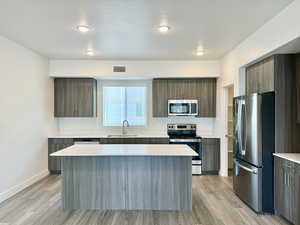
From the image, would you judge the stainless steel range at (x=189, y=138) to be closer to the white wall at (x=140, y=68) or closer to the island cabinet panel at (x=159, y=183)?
the white wall at (x=140, y=68)

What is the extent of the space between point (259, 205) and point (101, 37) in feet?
11.6

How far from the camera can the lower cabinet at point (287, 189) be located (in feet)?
9.29

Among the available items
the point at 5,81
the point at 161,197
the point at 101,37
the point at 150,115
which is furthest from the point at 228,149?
the point at 5,81

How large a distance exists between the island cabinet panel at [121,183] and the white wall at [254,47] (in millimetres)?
2060

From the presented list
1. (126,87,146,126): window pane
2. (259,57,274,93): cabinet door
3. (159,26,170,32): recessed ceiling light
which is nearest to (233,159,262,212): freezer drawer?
(259,57,274,93): cabinet door

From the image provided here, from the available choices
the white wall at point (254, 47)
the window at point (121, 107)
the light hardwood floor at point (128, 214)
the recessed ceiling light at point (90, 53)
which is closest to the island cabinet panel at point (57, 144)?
the window at point (121, 107)

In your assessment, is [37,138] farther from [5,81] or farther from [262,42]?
[262,42]

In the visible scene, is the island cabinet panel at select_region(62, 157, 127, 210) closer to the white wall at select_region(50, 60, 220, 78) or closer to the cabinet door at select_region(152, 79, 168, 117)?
the cabinet door at select_region(152, 79, 168, 117)

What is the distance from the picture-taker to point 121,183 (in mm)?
3625

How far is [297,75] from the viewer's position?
131 inches

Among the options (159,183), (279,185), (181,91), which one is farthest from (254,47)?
(159,183)

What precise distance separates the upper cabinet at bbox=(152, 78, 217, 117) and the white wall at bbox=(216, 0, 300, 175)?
0.30 meters

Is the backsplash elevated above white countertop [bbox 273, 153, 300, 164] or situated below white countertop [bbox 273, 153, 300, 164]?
above

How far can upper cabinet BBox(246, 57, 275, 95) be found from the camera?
3477 millimetres
